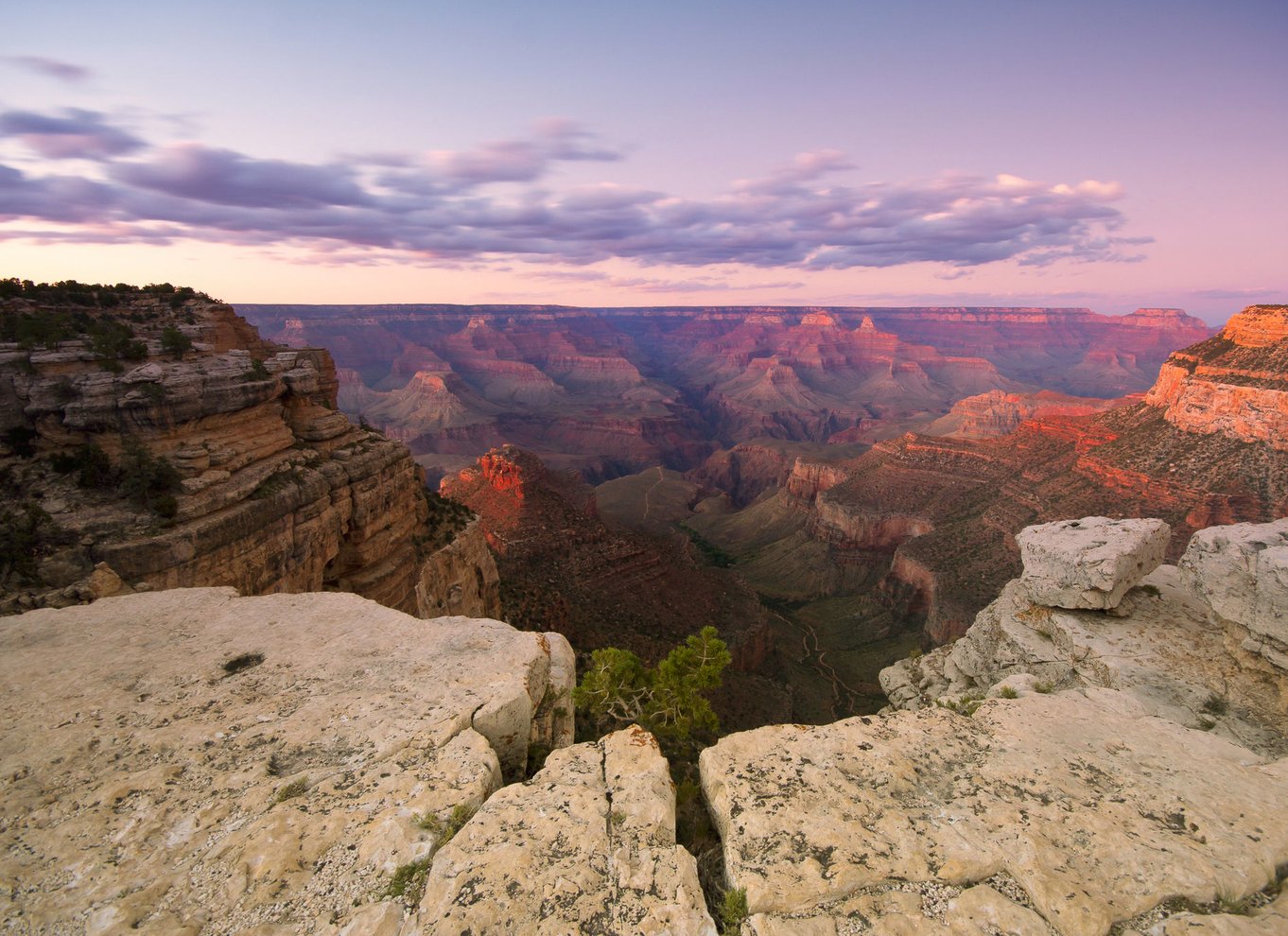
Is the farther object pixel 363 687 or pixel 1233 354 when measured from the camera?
pixel 1233 354

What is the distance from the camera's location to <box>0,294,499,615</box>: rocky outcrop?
1734 cm

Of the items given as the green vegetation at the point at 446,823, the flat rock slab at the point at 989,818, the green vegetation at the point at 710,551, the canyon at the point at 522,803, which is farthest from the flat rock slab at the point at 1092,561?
the green vegetation at the point at 710,551

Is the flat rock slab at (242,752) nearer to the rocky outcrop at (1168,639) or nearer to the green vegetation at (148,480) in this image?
the green vegetation at (148,480)

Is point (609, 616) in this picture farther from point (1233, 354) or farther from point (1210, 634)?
point (1233, 354)

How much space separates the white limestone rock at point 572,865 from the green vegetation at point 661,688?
481 cm

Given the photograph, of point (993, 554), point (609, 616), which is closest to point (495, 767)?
point (609, 616)

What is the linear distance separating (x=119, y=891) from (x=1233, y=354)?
7446 centimetres

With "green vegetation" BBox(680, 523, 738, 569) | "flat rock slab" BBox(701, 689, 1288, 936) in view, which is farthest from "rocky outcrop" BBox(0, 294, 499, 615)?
"green vegetation" BBox(680, 523, 738, 569)

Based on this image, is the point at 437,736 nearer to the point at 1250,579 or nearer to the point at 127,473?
the point at 1250,579

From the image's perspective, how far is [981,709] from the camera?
9547 mm

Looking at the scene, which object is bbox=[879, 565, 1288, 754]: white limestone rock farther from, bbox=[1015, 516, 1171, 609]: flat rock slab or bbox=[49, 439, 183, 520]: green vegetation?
bbox=[49, 439, 183, 520]: green vegetation

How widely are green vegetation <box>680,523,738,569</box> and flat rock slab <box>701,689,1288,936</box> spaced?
68537 mm

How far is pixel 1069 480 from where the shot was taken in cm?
5534

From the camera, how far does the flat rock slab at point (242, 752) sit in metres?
5.67
